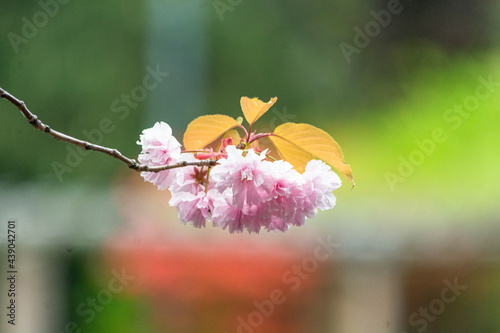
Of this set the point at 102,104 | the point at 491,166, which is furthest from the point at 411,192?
the point at 102,104

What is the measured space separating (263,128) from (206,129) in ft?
6.17

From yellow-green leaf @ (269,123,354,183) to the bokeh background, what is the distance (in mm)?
1289

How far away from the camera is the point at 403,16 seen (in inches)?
103

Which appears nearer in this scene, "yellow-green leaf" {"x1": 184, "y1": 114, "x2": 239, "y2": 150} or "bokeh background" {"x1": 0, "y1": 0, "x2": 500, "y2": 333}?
"yellow-green leaf" {"x1": 184, "y1": 114, "x2": 239, "y2": 150}

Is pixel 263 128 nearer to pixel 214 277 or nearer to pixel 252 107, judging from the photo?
pixel 214 277

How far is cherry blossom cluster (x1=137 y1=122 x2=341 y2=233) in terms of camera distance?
37 centimetres

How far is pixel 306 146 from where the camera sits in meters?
0.43

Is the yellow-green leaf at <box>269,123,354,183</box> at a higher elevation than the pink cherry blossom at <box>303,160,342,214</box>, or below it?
higher

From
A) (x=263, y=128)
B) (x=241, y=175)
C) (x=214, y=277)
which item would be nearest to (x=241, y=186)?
(x=241, y=175)

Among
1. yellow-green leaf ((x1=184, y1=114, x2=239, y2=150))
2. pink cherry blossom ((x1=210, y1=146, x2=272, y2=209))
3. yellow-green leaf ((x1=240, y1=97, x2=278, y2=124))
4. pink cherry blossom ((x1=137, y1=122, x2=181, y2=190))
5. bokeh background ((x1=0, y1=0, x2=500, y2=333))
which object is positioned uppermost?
bokeh background ((x1=0, y1=0, x2=500, y2=333))

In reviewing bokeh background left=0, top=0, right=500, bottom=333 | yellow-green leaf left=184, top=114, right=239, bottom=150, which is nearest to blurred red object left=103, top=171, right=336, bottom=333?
bokeh background left=0, top=0, right=500, bottom=333

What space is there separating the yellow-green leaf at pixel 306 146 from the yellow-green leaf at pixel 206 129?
0.14 ft

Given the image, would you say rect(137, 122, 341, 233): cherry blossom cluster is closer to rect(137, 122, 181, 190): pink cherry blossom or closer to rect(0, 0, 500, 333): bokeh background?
rect(137, 122, 181, 190): pink cherry blossom

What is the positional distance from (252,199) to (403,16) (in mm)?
2514
